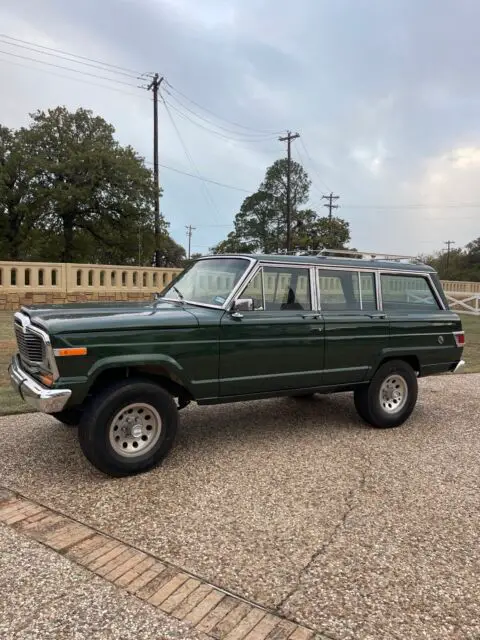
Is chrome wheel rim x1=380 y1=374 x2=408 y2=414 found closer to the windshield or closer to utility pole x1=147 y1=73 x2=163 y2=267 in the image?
the windshield

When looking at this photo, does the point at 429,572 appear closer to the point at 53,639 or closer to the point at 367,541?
the point at 367,541

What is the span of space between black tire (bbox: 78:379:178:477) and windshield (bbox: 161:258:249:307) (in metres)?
1.10

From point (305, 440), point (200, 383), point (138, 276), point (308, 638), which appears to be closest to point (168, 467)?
point (200, 383)

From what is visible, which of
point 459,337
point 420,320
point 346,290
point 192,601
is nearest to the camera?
point 192,601

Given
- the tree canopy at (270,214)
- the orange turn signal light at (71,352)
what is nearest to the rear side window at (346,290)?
the orange turn signal light at (71,352)

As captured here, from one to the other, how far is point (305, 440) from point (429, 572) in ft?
7.95

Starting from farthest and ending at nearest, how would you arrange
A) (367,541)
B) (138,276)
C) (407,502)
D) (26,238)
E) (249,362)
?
(26,238) → (138,276) → (249,362) → (407,502) → (367,541)

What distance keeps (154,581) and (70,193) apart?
95.7 ft

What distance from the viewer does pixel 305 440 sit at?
5434 mm

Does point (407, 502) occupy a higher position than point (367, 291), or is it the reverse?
point (367, 291)

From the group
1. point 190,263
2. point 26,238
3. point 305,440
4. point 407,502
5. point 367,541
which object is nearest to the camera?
point 367,541

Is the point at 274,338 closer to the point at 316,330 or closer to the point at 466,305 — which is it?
the point at 316,330

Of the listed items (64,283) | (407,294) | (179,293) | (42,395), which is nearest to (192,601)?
(42,395)

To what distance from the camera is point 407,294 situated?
20.8 ft
